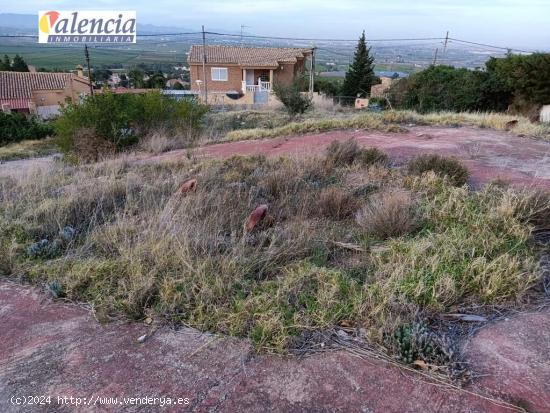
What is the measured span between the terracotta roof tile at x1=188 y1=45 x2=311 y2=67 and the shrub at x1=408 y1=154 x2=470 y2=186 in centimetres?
3265

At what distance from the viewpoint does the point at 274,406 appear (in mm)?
1857

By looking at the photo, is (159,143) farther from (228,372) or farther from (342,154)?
(228,372)

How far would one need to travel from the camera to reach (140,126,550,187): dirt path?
19.0 feet

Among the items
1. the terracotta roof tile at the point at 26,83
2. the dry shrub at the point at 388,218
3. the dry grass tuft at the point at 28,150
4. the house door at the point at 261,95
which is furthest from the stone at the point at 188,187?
the terracotta roof tile at the point at 26,83

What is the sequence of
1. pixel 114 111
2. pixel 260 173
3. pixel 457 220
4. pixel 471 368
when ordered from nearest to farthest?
pixel 471 368, pixel 457 220, pixel 260 173, pixel 114 111

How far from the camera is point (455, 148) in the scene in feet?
24.6

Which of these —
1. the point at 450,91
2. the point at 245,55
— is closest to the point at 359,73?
the point at 245,55

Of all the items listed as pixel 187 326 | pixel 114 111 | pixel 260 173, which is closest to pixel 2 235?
pixel 187 326

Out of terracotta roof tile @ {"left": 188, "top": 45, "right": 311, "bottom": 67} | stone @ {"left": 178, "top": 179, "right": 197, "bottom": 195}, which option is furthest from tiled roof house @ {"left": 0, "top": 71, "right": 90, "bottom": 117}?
stone @ {"left": 178, "top": 179, "right": 197, "bottom": 195}

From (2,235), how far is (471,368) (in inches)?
149

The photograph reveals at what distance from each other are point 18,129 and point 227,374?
2479 centimetres

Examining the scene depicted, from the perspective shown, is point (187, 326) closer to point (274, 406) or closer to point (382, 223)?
point (274, 406)

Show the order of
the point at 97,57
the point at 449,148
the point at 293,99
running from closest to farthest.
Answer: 1. the point at 449,148
2. the point at 293,99
3. the point at 97,57

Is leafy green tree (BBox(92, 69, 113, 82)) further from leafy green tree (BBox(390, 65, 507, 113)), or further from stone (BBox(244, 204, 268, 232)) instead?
stone (BBox(244, 204, 268, 232))
